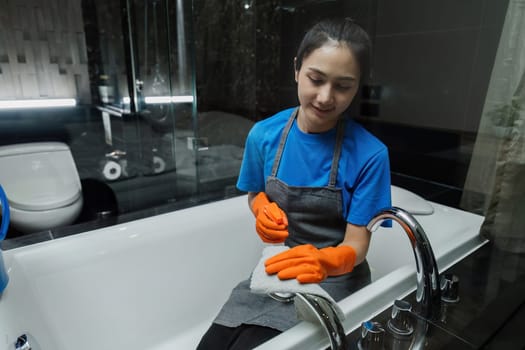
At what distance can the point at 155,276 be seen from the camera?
1158 millimetres

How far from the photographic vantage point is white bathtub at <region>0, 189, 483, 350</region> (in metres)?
0.85

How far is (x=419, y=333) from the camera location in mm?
694

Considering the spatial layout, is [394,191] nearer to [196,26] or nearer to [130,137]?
[196,26]

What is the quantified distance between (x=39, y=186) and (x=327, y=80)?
1.38m

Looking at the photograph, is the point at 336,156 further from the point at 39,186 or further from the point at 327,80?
the point at 39,186

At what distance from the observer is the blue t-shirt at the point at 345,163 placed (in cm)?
76

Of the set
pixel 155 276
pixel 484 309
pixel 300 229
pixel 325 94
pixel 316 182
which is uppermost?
pixel 325 94

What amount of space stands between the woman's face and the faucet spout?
23 cm

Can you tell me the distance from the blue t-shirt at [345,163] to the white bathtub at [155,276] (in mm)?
191

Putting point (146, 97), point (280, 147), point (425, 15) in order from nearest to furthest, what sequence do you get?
point (280, 147) < point (425, 15) < point (146, 97)

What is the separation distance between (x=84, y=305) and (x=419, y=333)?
34.5 inches

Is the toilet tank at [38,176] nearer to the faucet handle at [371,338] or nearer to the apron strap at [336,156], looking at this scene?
the apron strap at [336,156]

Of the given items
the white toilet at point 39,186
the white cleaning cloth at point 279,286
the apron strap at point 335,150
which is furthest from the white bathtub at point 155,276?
the white toilet at point 39,186

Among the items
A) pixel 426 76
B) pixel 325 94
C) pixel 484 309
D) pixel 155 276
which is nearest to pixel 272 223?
pixel 325 94
